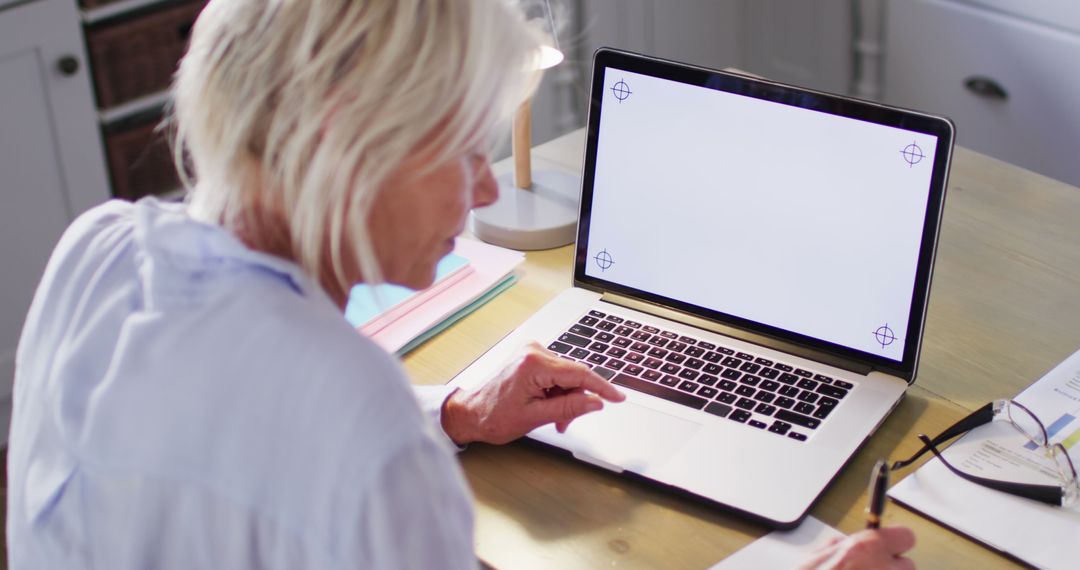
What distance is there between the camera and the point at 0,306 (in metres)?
2.23

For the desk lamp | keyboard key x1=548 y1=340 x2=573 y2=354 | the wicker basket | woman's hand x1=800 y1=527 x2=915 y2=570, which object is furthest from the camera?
the wicker basket

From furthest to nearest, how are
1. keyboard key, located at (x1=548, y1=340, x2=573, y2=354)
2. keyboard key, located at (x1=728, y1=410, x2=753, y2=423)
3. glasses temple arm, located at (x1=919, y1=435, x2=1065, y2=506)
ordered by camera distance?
keyboard key, located at (x1=548, y1=340, x2=573, y2=354) → keyboard key, located at (x1=728, y1=410, x2=753, y2=423) → glasses temple arm, located at (x1=919, y1=435, x2=1065, y2=506)

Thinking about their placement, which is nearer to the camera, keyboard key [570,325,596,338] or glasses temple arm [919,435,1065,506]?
glasses temple arm [919,435,1065,506]

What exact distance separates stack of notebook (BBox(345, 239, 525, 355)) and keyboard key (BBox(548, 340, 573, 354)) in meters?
0.14

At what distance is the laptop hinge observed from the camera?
118 cm

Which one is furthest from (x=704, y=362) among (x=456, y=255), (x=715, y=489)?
(x=456, y=255)

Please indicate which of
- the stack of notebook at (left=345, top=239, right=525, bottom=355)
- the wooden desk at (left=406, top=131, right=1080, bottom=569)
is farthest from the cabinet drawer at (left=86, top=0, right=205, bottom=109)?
the stack of notebook at (left=345, top=239, right=525, bottom=355)

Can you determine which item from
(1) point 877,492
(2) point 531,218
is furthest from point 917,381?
(2) point 531,218

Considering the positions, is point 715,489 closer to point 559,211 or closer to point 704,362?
point 704,362

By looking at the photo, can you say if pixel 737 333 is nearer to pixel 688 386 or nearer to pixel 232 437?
pixel 688 386

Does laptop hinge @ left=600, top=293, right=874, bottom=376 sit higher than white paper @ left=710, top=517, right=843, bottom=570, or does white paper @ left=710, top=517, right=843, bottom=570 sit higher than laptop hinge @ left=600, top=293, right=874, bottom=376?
laptop hinge @ left=600, top=293, right=874, bottom=376

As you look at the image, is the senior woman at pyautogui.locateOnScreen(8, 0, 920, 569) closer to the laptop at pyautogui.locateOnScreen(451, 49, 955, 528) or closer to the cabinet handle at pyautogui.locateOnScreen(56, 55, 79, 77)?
the laptop at pyautogui.locateOnScreen(451, 49, 955, 528)

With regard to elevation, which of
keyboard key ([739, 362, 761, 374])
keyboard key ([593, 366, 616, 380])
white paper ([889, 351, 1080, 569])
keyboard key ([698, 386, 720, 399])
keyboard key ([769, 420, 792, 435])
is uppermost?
keyboard key ([739, 362, 761, 374])

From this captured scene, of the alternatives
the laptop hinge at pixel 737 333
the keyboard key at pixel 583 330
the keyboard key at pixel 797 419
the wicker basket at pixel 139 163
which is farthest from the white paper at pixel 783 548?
the wicker basket at pixel 139 163
